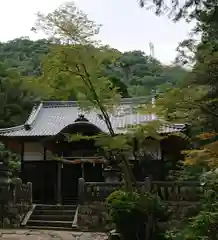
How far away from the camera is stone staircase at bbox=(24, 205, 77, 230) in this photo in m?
12.8

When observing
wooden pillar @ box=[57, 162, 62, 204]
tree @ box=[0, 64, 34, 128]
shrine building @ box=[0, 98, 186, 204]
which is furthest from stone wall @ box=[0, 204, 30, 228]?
tree @ box=[0, 64, 34, 128]

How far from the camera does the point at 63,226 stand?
12805 mm

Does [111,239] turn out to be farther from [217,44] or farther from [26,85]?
[217,44]

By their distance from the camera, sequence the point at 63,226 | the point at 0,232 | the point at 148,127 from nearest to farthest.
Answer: the point at 148,127, the point at 0,232, the point at 63,226

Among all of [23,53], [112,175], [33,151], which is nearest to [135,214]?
[112,175]

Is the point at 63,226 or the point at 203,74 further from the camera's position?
the point at 63,226

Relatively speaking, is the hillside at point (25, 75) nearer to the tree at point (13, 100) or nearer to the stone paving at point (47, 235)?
the tree at point (13, 100)

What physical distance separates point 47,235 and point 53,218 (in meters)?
2.53

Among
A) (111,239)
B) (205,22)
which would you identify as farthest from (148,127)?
(205,22)

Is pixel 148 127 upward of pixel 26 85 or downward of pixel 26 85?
downward

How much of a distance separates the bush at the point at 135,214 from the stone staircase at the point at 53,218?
436 cm

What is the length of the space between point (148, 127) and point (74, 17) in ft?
10.9

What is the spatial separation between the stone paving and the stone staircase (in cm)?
88

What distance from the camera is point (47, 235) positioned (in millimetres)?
11055
